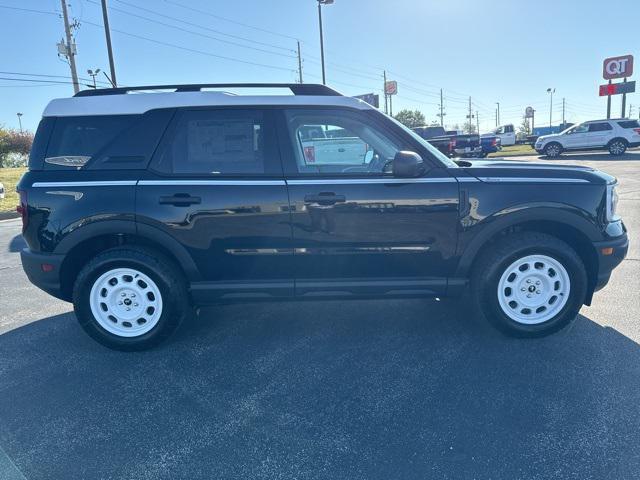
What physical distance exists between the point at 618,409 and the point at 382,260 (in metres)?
1.72

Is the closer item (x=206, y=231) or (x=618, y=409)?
(x=618, y=409)

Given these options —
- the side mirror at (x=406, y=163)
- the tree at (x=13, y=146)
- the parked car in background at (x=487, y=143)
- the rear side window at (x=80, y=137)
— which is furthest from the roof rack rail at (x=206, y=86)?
the tree at (x=13, y=146)

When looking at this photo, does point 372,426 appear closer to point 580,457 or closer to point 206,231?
point 580,457

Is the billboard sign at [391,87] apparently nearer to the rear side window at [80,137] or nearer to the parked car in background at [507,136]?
the parked car in background at [507,136]

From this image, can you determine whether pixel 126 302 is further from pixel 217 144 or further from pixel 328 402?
pixel 328 402

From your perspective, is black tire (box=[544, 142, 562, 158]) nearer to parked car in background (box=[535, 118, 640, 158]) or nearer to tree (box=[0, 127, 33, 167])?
parked car in background (box=[535, 118, 640, 158])

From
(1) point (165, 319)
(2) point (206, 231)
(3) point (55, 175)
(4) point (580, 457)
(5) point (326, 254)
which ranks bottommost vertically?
(4) point (580, 457)

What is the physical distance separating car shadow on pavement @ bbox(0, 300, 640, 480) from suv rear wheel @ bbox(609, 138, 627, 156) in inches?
854

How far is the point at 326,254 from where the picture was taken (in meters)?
3.36

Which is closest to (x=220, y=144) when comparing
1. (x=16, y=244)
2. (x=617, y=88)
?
(x=16, y=244)

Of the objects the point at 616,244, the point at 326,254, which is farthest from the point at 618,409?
the point at 326,254

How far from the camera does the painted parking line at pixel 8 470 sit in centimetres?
218

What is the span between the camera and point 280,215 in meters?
3.29

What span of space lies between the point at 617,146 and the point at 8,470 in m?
25.2
